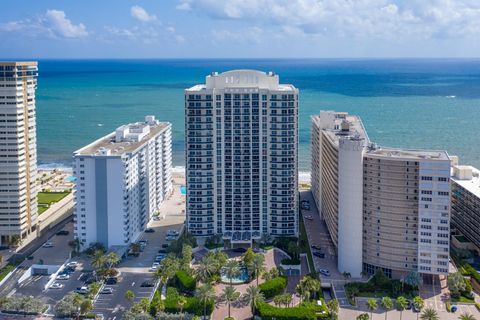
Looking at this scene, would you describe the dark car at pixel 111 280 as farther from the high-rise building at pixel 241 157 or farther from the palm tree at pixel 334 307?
the palm tree at pixel 334 307

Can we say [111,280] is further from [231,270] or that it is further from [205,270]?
[231,270]

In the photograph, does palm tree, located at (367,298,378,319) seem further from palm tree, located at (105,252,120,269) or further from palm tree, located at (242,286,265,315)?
palm tree, located at (105,252,120,269)

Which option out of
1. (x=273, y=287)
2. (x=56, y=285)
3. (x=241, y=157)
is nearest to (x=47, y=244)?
A: (x=56, y=285)

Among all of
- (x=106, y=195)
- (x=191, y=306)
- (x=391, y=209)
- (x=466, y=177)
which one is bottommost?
(x=191, y=306)

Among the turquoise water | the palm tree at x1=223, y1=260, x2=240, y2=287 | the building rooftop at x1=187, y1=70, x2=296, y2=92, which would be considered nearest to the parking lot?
the turquoise water

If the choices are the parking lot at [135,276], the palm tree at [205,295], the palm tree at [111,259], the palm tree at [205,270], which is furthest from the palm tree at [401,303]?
the palm tree at [111,259]

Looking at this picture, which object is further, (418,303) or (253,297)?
(253,297)

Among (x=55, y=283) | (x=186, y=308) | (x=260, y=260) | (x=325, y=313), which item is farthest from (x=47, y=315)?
(x=325, y=313)
